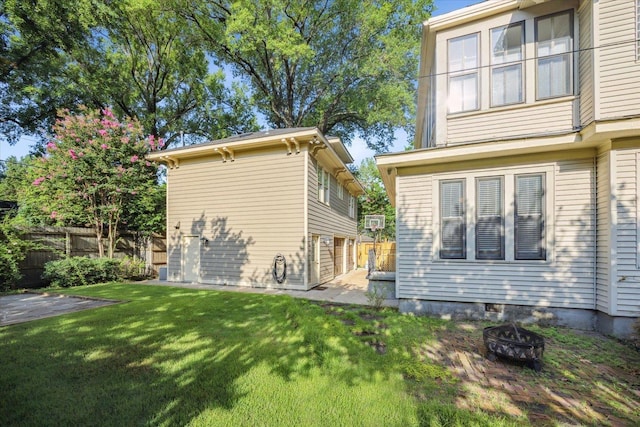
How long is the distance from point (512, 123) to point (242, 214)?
781 cm

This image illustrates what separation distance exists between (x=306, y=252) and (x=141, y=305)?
4403mm

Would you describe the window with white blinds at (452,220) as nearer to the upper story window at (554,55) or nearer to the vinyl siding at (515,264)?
the vinyl siding at (515,264)

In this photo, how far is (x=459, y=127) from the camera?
5.83 metres

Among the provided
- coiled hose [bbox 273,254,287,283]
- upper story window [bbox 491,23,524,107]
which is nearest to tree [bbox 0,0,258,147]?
coiled hose [bbox 273,254,287,283]

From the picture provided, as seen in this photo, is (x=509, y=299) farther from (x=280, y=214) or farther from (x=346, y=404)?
(x=280, y=214)

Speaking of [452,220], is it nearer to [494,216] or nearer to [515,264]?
[494,216]

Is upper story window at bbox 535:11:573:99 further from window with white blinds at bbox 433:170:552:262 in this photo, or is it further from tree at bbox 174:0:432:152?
tree at bbox 174:0:432:152

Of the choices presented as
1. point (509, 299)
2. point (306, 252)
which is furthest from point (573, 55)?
point (306, 252)

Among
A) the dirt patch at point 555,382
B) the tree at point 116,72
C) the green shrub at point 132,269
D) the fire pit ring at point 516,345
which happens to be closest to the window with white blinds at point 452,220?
the dirt patch at point 555,382

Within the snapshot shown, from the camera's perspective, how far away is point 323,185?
35.0 ft

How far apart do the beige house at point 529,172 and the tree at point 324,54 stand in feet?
35.3

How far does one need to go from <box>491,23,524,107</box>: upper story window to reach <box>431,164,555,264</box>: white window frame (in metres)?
1.38

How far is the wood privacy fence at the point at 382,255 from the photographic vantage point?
36.9ft

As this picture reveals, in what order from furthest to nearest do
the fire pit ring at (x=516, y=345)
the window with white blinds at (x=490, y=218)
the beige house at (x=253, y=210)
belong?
the beige house at (x=253, y=210)
the window with white blinds at (x=490, y=218)
the fire pit ring at (x=516, y=345)
